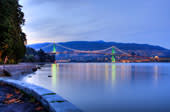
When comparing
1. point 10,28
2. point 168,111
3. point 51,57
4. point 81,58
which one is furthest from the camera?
point 81,58

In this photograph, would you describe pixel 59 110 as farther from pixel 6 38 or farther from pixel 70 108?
pixel 6 38

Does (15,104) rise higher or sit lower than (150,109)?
higher

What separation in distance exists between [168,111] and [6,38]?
1236 centimetres

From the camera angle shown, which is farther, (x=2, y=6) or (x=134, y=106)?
(x=2, y=6)

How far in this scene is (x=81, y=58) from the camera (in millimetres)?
117938

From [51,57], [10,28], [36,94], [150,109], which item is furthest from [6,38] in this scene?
[51,57]

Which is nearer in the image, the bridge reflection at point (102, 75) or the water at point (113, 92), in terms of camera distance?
the water at point (113, 92)

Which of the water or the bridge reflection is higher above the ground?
the water

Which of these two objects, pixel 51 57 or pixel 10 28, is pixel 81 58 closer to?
pixel 51 57

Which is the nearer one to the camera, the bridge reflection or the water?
the water

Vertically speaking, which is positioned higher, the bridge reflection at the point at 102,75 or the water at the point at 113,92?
the water at the point at 113,92

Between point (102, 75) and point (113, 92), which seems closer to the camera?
point (113, 92)

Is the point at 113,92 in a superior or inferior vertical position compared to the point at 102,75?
superior

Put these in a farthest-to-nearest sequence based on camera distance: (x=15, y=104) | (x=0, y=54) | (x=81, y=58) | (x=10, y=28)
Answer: (x=81, y=58), (x=0, y=54), (x=10, y=28), (x=15, y=104)
